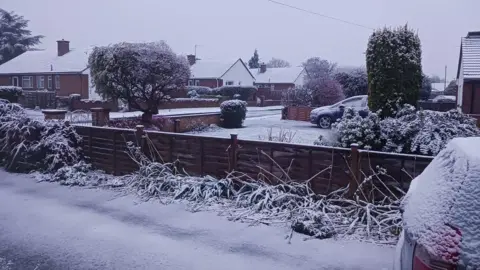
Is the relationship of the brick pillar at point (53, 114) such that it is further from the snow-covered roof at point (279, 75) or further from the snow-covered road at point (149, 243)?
the snow-covered roof at point (279, 75)

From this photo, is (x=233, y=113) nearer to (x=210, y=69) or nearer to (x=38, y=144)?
(x=38, y=144)

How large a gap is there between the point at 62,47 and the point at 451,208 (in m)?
43.7

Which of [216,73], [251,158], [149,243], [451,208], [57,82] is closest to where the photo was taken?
[451,208]

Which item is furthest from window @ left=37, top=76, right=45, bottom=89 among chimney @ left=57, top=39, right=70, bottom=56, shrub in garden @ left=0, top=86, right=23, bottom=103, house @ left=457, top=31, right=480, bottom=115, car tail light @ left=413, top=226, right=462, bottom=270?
car tail light @ left=413, top=226, right=462, bottom=270

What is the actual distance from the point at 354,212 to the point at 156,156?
4.02 metres

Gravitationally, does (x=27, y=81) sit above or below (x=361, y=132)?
above

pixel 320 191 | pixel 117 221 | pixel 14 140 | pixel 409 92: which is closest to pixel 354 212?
pixel 320 191

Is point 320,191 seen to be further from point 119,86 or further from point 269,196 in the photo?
point 119,86

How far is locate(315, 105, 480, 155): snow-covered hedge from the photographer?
797 centimetres

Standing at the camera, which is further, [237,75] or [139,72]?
[237,75]

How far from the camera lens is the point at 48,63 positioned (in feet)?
130

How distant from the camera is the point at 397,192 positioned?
611 centimetres

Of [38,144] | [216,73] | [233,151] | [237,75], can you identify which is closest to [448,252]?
[233,151]

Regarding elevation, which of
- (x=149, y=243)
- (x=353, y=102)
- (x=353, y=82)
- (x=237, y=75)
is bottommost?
(x=149, y=243)
